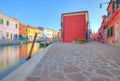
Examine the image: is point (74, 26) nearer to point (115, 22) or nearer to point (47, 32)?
point (115, 22)

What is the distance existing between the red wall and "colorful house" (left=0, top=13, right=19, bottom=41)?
1561 cm

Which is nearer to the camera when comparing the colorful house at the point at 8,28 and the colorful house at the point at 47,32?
the colorful house at the point at 8,28

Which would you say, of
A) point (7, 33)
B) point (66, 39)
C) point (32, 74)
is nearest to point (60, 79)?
point (32, 74)

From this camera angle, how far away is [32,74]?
12.9 feet

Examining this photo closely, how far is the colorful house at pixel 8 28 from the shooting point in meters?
29.6

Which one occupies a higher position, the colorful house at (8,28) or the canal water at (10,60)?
the colorful house at (8,28)

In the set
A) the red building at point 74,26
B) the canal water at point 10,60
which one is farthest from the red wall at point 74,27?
the canal water at point 10,60

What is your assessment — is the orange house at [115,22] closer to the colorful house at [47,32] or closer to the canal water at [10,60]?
the canal water at [10,60]

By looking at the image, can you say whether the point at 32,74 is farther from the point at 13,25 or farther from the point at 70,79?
the point at 13,25

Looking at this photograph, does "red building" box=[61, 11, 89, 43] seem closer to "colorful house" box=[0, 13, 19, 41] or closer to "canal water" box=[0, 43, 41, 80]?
"canal water" box=[0, 43, 41, 80]

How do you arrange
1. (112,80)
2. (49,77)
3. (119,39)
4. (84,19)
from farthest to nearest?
(84,19)
(119,39)
(49,77)
(112,80)

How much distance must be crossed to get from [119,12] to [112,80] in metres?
11.2

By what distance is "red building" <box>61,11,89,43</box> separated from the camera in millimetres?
21938

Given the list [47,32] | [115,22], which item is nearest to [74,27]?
[115,22]
